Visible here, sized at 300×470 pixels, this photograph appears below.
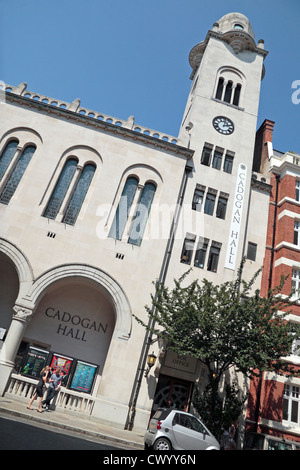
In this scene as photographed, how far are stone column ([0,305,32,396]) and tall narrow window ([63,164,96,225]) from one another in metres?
5.53

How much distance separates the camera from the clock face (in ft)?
78.8

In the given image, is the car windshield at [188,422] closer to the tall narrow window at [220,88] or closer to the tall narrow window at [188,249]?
the tall narrow window at [188,249]

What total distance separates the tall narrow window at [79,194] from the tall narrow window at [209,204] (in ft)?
24.3

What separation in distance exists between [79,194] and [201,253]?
812 cm

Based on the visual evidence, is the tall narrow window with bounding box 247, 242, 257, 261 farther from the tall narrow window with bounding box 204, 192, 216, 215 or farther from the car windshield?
the car windshield

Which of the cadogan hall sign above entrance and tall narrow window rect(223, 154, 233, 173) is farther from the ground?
tall narrow window rect(223, 154, 233, 173)

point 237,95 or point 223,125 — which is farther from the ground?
point 237,95

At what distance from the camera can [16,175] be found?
760 inches

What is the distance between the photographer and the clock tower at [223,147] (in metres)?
20.0

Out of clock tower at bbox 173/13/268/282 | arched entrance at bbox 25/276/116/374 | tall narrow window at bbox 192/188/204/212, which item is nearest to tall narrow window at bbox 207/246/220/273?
clock tower at bbox 173/13/268/282

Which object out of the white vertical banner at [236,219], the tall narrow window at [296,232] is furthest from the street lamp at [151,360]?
the tall narrow window at [296,232]

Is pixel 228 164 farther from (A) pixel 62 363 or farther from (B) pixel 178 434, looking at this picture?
(B) pixel 178 434

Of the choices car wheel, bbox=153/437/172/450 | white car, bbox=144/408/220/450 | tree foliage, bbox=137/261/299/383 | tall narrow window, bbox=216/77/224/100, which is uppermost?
tall narrow window, bbox=216/77/224/100

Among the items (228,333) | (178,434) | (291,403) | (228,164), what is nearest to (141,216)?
(228,164)
